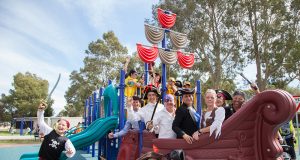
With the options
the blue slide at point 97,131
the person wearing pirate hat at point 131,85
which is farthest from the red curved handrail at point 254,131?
the person wearing pirate hat at point 131,85

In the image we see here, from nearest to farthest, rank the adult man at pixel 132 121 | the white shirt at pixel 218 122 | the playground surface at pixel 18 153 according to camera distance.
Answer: the white shirt at pixel 218 122 → the adult man at pixel 132 121 → the playground surface at pixel 18 153

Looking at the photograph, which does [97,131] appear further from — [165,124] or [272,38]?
[272,38]

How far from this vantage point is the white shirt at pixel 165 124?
4.25 meters

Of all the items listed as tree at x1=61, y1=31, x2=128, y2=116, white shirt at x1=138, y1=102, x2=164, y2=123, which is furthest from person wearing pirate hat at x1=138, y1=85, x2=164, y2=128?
tree at x1=61, y1=31, x2=128, y2=116

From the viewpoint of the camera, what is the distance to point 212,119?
11.8 ft

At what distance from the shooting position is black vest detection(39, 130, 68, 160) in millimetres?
4215

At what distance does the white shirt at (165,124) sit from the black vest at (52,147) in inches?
55.8

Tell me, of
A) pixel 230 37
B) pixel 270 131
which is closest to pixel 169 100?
pixel 270 131

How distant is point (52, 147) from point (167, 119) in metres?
1.71

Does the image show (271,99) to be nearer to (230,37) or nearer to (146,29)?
(146,29)

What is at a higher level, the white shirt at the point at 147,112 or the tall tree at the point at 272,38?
the tall tree at the point at 272,38

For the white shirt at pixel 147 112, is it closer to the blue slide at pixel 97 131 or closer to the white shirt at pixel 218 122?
the blue slide at pixel 97 131

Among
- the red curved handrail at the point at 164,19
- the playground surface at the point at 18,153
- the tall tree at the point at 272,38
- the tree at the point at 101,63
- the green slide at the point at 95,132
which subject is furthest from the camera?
the tree at the point at 101,63

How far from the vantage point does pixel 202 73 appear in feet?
69.8
